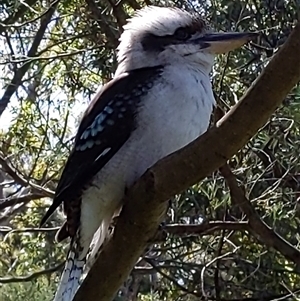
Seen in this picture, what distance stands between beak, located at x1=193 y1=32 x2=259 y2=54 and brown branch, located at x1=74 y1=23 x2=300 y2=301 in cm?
54

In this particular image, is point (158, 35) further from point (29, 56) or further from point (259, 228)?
point (29, 56)

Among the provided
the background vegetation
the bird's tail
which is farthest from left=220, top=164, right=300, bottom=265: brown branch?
the bird's tail

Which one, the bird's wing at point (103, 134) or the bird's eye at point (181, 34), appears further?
the bird's eye at point (181, 34)

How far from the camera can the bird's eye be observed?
205 cm

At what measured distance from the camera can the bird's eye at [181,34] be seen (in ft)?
6.72

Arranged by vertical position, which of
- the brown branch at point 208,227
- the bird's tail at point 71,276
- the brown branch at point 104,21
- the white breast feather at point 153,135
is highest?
the brown branch at point 104,21

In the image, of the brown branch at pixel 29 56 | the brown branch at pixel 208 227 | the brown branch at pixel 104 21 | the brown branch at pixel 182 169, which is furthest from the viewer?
the brown branch at pixel 29 56

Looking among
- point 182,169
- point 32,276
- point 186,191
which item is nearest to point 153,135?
point 182,169

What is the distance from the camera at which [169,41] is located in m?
2.05

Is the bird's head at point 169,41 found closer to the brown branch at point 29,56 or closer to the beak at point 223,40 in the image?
the beak at point 223,40

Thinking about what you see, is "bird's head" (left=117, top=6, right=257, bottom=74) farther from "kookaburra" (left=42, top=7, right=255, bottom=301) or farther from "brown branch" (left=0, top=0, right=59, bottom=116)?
"brown branch" (left=0, top=0, right=59, bottom=116)

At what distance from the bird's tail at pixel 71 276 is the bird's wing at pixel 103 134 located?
0.10m

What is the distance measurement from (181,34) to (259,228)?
63 cm

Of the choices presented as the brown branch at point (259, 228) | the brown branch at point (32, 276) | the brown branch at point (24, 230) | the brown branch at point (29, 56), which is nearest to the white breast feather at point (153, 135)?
the brown branch at point (259, 228)
